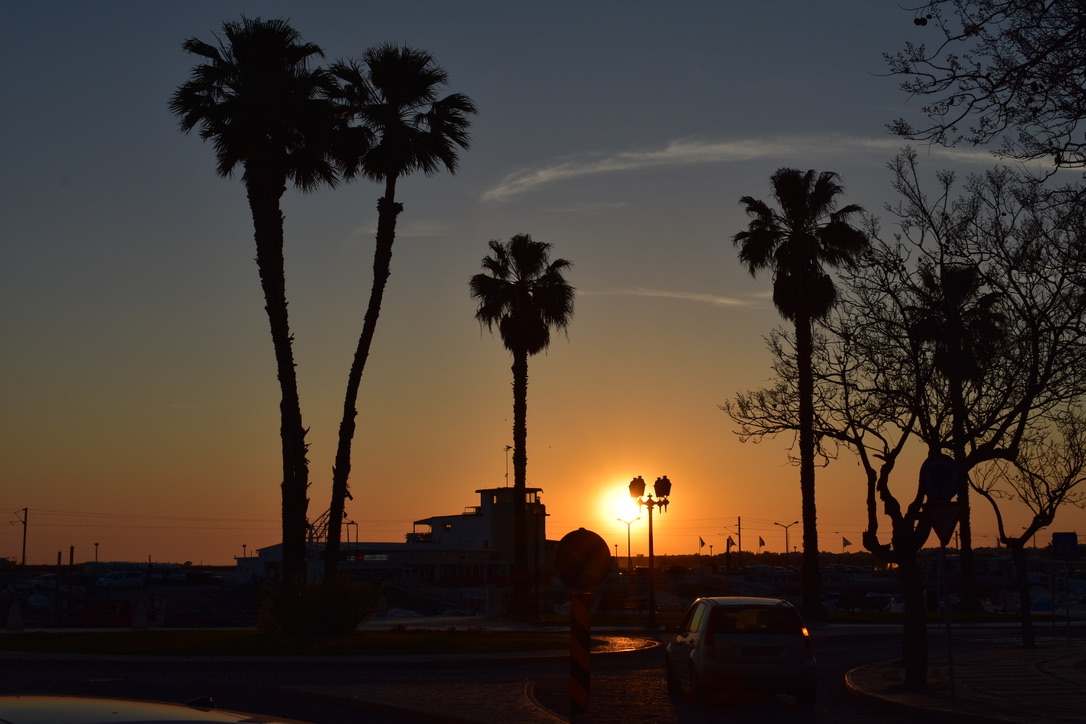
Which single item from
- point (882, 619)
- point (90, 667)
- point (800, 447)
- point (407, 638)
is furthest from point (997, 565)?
point (90, 667)

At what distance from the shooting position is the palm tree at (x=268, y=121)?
31.5 metres

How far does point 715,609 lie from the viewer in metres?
17.2

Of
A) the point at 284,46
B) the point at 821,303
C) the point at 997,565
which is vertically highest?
the point at 284,46

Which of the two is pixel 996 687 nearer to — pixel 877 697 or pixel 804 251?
pixel 877 697

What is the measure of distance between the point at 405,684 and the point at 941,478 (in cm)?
958

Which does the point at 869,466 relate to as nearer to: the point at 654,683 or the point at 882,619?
the point at 654,683

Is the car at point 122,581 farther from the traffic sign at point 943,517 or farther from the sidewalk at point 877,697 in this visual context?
the traffic sign at point 943,517

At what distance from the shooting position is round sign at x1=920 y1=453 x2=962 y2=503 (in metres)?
16.1

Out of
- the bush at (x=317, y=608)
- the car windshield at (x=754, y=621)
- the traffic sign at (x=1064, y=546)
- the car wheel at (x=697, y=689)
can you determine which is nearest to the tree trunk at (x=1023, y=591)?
the traffic sign at (x=1064, y=546)

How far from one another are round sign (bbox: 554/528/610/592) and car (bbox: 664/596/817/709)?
191 inches

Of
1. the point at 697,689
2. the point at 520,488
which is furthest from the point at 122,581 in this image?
the point at 697,689

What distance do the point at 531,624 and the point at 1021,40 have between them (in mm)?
31838

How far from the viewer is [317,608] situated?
2698 cm

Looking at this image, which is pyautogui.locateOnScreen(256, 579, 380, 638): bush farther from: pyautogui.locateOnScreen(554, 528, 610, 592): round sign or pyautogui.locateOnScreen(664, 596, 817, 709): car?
pyautogui.locateOnScreen(554, 528, 610, 592): round sign
